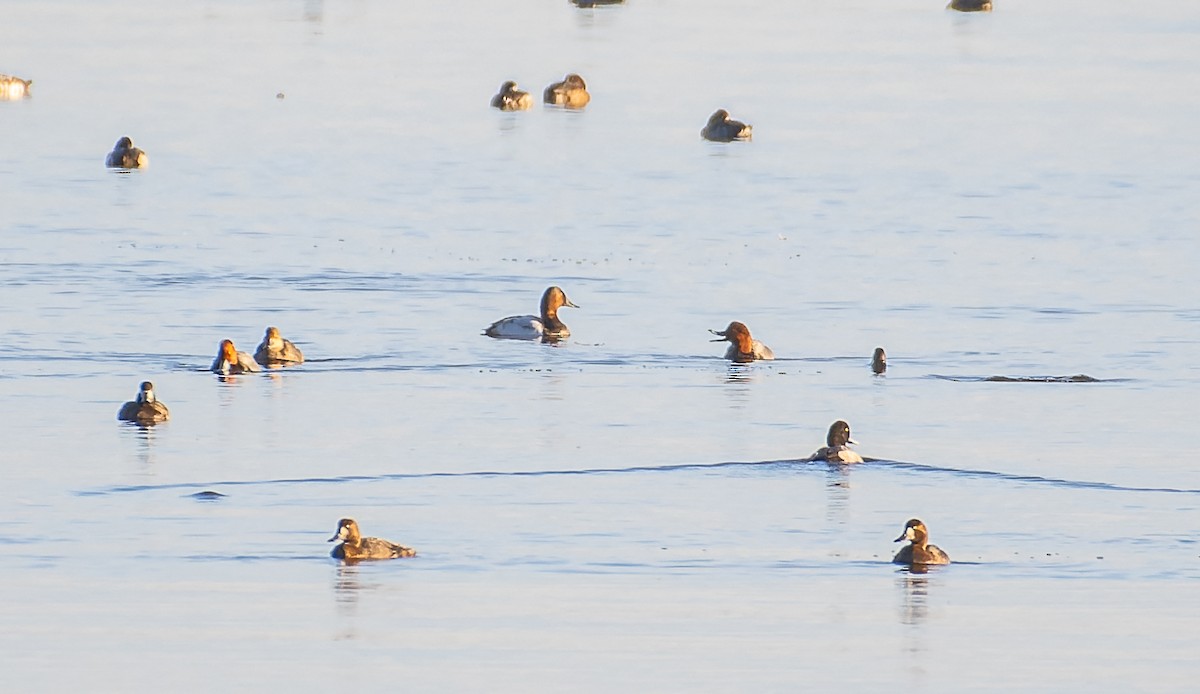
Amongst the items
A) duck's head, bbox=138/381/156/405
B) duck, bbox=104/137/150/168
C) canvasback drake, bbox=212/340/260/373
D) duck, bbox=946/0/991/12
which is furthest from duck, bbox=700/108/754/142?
duck, bbox=946/0/991/12

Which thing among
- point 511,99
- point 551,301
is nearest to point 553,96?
point 511,99

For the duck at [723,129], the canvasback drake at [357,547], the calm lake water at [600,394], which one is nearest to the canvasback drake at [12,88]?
the calm lake water at [600,394]

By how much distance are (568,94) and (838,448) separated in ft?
111

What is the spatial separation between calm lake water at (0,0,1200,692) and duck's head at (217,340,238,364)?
0.22m

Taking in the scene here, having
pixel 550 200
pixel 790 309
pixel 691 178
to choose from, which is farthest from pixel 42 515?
pixel 691 178

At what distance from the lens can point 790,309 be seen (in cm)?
2844

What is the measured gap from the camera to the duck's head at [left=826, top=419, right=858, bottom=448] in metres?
20.0

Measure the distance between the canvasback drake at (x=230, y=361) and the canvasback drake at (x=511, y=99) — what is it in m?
28.0

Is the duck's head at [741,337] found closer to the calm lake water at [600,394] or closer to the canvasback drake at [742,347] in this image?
the canvasback drake at [742,347]

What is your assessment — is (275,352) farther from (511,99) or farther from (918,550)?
(511,99)

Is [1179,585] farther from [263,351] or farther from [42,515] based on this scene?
[263,351]

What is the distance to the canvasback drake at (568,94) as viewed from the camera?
2088 inches

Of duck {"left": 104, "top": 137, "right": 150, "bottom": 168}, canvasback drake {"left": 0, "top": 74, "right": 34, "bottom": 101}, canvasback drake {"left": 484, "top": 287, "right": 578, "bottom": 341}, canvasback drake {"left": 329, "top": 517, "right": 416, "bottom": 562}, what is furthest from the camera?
canvasback drake {"left": 0, "top": 74, "right": 34, "bottom": 101}

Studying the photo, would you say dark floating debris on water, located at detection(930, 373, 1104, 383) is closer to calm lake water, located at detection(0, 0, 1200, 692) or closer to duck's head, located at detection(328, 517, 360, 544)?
calm lake water, located at detection(0, 0, 1200, 692)
